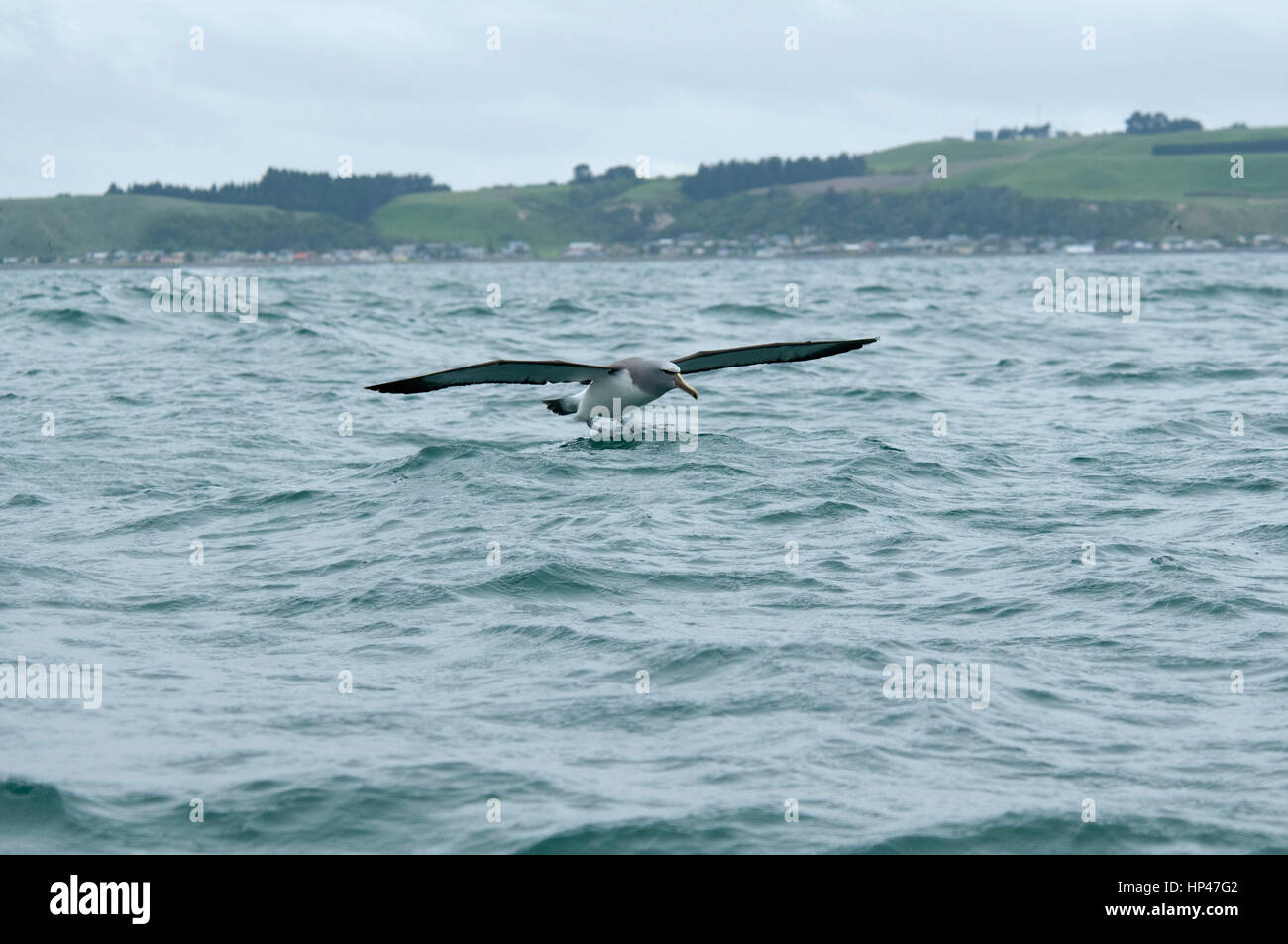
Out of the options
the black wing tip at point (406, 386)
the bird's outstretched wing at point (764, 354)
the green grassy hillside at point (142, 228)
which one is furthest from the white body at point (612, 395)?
the green grassy hillside at point (142, 228)

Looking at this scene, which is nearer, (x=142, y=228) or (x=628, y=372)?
(x=628, y=372)

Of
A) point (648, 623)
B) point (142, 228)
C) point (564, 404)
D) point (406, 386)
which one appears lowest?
point (648, 623)

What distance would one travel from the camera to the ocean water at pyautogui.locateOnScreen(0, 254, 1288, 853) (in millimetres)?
7926

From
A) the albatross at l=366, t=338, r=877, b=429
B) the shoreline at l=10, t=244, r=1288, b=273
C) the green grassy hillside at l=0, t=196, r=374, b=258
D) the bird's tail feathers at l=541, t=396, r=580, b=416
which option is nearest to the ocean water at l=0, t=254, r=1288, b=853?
the bird's tail feathers at l=541, t=396, r=580, b=416

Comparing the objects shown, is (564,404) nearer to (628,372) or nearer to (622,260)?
(628,372)

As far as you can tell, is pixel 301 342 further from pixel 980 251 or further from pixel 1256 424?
pixel 980 251

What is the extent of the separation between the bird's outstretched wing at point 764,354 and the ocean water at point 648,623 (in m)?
1.27

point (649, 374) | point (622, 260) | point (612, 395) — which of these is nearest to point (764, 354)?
point (649, 374)

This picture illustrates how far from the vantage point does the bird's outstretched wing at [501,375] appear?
15.0 metres

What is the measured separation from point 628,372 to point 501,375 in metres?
1.89

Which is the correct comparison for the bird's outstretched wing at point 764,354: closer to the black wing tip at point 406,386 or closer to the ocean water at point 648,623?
the ocean water at point 648,623

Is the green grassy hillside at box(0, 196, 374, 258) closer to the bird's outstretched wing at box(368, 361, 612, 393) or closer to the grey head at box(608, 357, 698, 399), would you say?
the bird's outstretched wing at box(368, 361, 612, 393)

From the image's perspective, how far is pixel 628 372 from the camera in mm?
17859
